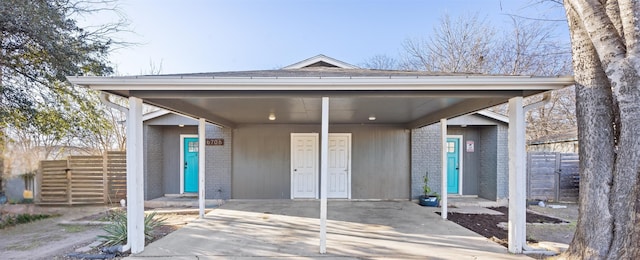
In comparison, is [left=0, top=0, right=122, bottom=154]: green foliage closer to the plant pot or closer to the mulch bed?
the plant pot

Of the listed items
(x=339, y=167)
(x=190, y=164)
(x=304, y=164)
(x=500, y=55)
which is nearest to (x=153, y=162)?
(x=190, y=164)

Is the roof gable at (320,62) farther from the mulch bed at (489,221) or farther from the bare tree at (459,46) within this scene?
the bare tree at (459,46)

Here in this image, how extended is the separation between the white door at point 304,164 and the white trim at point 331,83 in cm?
485

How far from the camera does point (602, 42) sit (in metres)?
3.24

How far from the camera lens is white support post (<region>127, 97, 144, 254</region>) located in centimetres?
394

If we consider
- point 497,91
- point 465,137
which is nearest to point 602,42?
point 497,91

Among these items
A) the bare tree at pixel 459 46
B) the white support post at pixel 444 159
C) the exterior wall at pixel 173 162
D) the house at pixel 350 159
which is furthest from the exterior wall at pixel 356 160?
the bare tree at pixel 459 46

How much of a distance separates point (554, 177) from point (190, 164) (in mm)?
10436

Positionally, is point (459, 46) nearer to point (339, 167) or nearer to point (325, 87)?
point (339, 167)

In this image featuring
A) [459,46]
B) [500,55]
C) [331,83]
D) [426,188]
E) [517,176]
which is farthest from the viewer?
[459,46]

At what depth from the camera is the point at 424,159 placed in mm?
8391

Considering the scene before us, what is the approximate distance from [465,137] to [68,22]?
10.3m

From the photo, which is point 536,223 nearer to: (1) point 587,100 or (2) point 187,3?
(1) point 587,100

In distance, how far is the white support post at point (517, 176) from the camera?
3.95 metres
